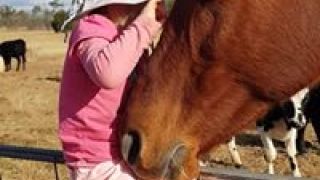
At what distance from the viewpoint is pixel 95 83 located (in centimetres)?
234

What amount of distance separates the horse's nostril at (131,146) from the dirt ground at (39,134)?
545 millimetres

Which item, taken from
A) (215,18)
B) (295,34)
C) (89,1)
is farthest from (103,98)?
(295,34)

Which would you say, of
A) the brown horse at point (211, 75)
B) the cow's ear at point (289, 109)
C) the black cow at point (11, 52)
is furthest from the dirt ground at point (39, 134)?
the black cow at point (11, 52)

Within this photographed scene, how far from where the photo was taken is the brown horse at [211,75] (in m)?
2.16

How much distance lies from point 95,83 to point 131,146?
11.4 inches

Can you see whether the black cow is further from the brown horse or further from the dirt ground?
the brown horse

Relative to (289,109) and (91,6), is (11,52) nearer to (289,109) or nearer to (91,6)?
(289,109)

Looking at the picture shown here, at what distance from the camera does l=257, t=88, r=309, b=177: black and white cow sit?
700 cm

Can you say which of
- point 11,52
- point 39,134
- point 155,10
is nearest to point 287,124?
point 39,134

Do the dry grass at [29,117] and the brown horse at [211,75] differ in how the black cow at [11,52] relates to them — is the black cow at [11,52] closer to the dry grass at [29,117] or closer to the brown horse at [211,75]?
the dry grass at [29,117]

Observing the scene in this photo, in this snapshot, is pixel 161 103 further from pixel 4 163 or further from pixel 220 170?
pixel 4 163

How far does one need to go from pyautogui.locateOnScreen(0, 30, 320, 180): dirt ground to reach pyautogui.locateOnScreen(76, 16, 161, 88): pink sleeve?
60 cm

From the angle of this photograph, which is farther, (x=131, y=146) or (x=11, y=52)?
(x=11, y=52)

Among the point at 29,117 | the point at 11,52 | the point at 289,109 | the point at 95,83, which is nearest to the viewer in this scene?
the point at 95,83
